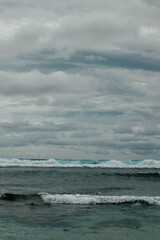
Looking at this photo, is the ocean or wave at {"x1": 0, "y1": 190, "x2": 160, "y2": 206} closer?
the ocean

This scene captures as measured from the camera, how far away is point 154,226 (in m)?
13.1

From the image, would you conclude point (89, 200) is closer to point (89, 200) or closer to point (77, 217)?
point (89, 200)

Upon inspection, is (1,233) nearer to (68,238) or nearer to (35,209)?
(68,238)

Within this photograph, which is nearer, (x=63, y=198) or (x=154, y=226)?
(x=154, y=226)

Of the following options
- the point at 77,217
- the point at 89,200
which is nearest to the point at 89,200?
the point at 89,200

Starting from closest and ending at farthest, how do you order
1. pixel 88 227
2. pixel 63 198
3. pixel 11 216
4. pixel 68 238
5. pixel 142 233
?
pixel 68 238, pixel 142 233, pixel 88 227, pixel 11 216, pixel 63 198

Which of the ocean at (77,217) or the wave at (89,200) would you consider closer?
the ocean at (77,217)

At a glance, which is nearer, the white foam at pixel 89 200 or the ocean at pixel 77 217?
the ocean at pixel 77 217

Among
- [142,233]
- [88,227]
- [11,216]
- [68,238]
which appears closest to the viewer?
[68,238]

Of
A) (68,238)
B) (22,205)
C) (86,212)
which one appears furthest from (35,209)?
(68,238)

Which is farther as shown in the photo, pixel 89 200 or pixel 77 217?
pixel 89 200

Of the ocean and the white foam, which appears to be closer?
the ocean

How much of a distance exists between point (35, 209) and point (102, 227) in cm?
550

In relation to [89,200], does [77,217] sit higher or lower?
lower
